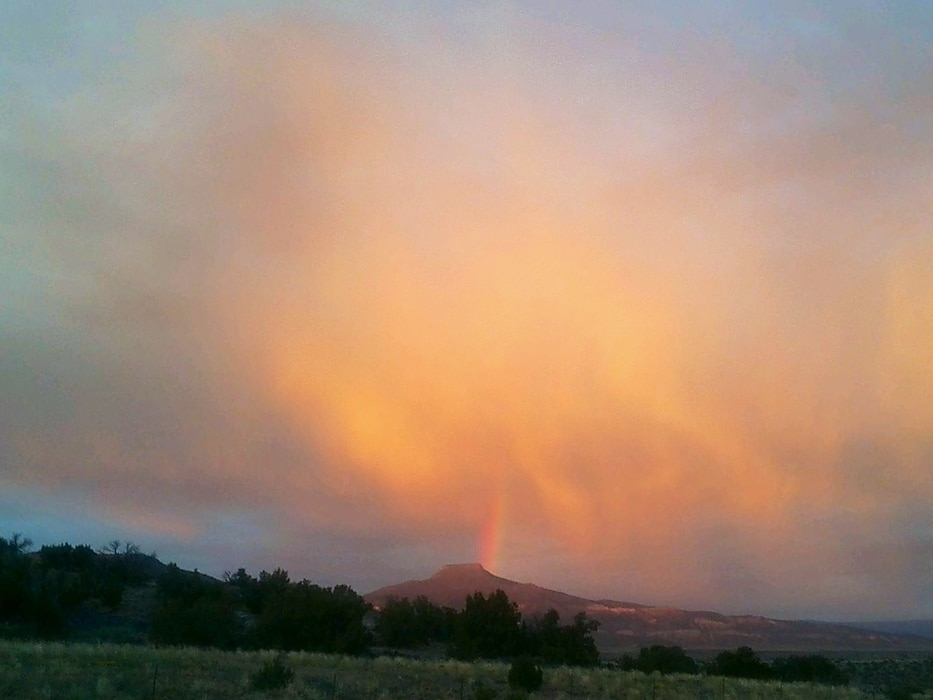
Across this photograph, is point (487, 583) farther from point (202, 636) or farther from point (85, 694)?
point (85, 694)

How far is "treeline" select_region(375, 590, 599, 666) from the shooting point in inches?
2773

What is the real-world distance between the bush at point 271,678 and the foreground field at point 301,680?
0.36 meters

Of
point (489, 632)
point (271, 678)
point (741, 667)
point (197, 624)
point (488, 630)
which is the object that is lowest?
point (741, 667)

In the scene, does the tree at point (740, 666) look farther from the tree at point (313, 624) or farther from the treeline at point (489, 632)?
the tree at point (313, 624)

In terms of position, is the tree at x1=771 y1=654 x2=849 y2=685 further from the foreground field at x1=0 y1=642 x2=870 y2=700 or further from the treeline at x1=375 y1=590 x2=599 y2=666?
the foreground field at x1=0 y1=642 x2=870 y2=700

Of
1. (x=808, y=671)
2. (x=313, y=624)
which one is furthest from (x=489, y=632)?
(x=808, y=671)

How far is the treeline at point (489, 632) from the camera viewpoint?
231ft

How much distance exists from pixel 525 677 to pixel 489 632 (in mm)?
30029

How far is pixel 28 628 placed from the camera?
2149 inches

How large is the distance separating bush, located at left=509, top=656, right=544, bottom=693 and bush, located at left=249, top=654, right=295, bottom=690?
11013 millimetres

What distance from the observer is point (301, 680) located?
122ft

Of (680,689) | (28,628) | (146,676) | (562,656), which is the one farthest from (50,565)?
(680,689)

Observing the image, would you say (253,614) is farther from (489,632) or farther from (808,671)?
(808,671)

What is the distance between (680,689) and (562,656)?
24.1m
